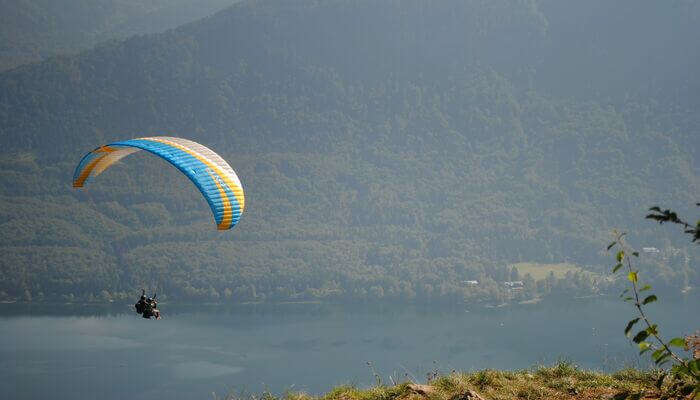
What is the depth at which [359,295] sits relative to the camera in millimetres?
156875

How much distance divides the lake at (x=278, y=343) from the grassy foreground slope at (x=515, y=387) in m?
64.2

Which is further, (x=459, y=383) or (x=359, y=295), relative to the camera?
(x=359, y=295)

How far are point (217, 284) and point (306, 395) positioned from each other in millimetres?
152708

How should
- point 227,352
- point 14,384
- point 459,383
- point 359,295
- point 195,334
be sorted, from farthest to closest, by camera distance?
point 359,295 < point 195,334 < point 227,352 < point 14,384 < point 459,383

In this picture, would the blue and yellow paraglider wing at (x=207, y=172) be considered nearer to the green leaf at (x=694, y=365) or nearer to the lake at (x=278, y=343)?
the green leaf at (x=694, y=365)

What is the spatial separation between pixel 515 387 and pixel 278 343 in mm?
101611

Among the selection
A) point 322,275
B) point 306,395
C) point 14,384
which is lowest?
point 14,384

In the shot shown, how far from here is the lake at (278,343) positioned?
293ft

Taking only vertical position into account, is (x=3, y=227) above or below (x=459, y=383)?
above

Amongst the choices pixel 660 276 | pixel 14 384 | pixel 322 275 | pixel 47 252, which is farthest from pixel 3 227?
pixel 660 276

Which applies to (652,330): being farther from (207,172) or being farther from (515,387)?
(207,172)

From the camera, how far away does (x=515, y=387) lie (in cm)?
972

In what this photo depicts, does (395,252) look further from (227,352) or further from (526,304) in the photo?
(227,352)

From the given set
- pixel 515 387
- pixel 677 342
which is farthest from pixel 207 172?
pixel 677 342
